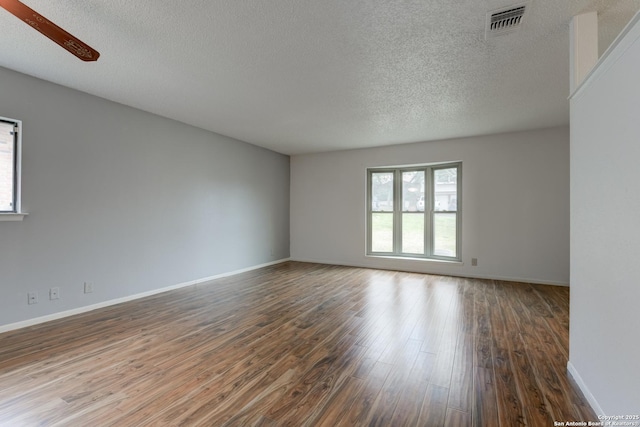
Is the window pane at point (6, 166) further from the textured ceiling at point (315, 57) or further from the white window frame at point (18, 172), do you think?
the textured ceiling at point (315, 57)

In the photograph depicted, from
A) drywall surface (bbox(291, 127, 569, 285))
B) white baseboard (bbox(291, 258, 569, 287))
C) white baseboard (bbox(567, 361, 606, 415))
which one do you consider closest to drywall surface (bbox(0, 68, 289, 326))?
drywall surface (bbox(291, 127, 569, 285))

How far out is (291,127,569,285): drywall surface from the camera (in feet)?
15.3

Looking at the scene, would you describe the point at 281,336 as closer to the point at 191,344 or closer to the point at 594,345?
the point at 191,344

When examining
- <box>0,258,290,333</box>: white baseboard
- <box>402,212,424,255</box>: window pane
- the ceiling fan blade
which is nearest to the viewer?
the ceiling fan blade

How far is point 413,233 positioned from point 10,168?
606 centimetres

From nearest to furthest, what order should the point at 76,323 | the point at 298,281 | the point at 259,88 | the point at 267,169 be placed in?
the point at 76,323 → the point at 259,88 → the point at 298,281 → the point at 267,169

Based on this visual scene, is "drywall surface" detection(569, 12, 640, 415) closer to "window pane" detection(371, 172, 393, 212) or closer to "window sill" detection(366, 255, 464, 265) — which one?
"window sill" detection(366, 255, 464, 265)

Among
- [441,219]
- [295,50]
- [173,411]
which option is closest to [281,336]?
[173,411]

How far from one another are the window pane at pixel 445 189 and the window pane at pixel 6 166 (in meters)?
6.19

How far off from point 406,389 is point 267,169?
5243mm

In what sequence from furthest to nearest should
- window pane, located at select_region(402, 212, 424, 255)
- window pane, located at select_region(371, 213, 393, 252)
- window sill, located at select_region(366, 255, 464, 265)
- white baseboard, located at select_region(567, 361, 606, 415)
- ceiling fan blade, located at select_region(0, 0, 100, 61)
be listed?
window pane, located at select_region(371, 213, 393, 252) → window pane, located at select_region(402, 212, 424, 255) → window sill, located at select_region(366, 255, 464, 265) → white baseboard, located at select_region(567, 361, 606, 415) → ceiling fan blade, located at select_region(0, 0, 100, 61)

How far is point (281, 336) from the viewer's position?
268cm

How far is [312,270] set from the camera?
581 centimetres

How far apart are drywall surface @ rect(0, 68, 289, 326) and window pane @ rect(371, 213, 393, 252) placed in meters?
2.91
